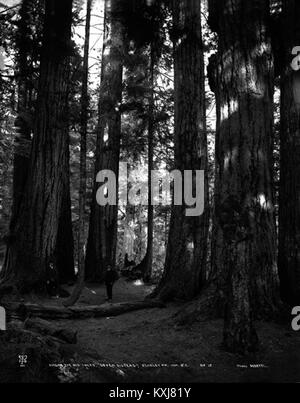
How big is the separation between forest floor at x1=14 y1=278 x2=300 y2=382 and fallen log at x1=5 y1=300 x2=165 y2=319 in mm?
227

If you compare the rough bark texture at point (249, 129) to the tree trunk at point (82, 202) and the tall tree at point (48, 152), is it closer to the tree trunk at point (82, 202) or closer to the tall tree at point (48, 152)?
the tree trunk at point (82, 202)

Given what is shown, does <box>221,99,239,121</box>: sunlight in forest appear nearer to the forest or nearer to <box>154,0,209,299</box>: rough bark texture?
the forest

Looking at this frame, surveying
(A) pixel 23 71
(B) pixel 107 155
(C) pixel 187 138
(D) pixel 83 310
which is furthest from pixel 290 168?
(B) pixel 107 155

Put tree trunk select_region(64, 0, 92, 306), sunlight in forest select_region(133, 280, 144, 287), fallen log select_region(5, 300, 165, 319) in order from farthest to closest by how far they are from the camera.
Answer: sunlight in forest select_region(133, 280, 144, 287)
tree trunk select_region(64, 0, 92, 306)
fallen log select_region(5, 300, 165, 319)

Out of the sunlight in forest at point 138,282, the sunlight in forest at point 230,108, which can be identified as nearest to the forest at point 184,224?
the sunlight in forest at point 230,108

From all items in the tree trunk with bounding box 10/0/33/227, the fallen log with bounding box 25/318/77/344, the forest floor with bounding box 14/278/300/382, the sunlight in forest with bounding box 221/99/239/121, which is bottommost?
the forest floor with bounding box 14/278/300/382

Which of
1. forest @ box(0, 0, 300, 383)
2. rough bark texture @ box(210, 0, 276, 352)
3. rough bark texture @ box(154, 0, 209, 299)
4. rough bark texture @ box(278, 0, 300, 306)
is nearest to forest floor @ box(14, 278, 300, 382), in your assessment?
forest @ box(0, 0, 300, 383)

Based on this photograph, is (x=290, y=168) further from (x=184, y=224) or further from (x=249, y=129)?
(x=184, y=224)

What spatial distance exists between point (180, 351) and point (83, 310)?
Answer: 383 centimetres

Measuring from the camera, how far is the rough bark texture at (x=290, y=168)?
29.8 feet

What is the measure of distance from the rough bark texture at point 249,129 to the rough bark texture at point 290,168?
0.90 metres

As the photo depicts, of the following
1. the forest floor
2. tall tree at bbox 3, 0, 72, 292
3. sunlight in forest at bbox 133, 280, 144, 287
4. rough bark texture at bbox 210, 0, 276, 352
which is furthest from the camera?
sunlight in forest at bbox 133, 280, 144, 287

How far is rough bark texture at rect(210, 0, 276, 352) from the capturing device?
777cm
